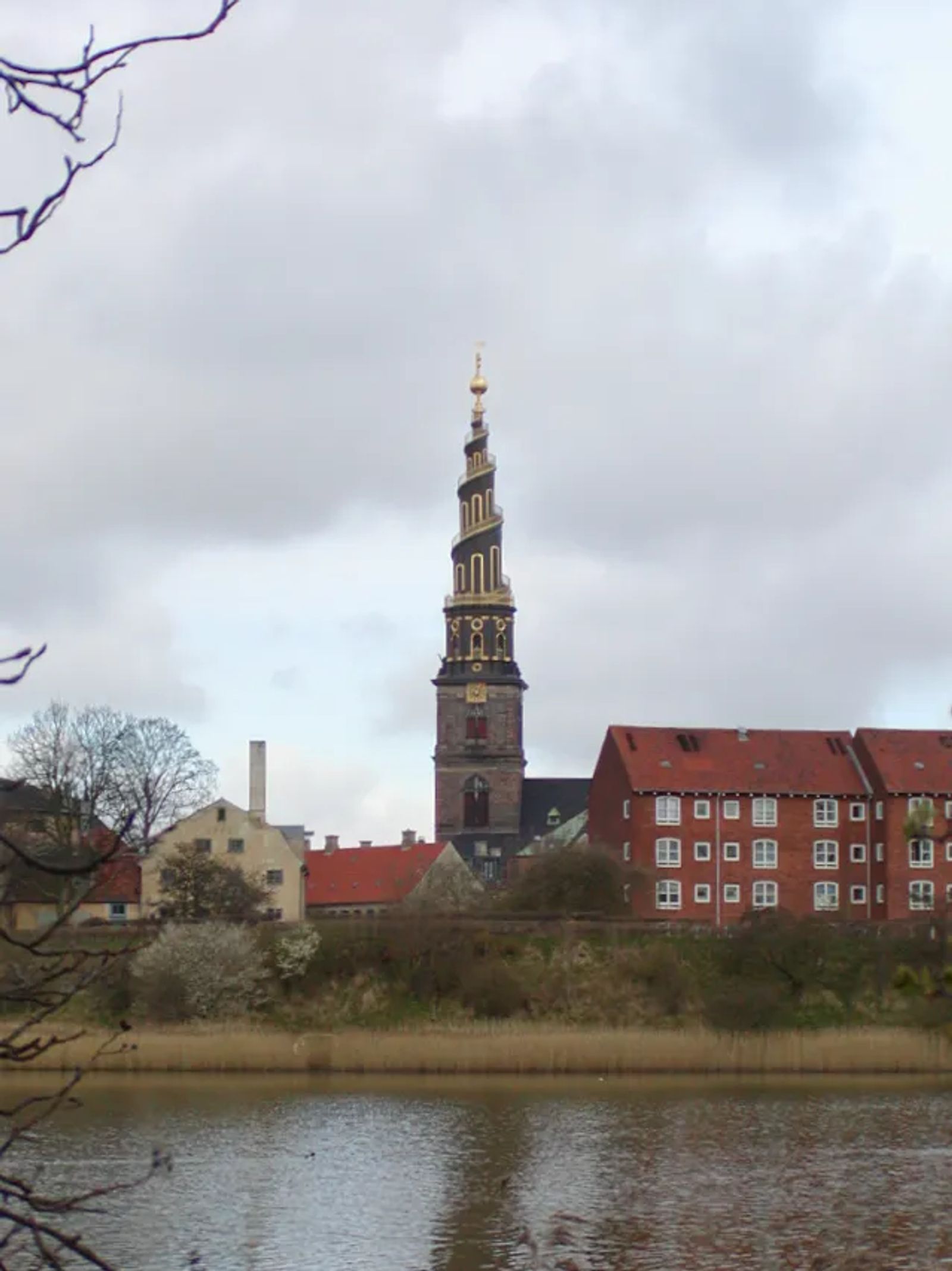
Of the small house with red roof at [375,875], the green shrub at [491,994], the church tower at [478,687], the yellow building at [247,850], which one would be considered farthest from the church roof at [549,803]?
the green shrub at [491,994]

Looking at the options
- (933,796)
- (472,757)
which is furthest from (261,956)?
(472,757)

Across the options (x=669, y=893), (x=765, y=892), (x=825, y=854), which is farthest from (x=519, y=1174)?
(x=825, y=854)

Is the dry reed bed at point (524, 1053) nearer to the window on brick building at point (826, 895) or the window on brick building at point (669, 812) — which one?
the window on brick building at point (669, 812)

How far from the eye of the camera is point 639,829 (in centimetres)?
8425

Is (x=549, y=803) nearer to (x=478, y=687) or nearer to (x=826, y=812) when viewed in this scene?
(x=478, y=687)

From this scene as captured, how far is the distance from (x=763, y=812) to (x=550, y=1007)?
23040 millimetres

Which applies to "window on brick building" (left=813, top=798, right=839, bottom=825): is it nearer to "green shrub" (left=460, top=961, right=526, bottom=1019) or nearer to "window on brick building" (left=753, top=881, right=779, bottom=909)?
"window on brick building" (left=753, top=881, right=779, bottom=909)

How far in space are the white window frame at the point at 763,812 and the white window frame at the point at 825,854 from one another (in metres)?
2.11

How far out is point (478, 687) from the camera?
498ft

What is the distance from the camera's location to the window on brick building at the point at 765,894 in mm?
84812

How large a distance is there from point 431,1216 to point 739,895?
5381cm

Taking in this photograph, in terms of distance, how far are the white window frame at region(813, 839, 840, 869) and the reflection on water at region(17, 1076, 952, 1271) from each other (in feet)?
110

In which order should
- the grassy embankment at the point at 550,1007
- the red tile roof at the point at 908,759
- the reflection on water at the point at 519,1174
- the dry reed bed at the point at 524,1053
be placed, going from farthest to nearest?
the red tile roof at the point at 908,759, the grassy embankment at the point at 550,1007, the dry reed bed at the point at 524,1053, the reflection on water at the point at 519,1174

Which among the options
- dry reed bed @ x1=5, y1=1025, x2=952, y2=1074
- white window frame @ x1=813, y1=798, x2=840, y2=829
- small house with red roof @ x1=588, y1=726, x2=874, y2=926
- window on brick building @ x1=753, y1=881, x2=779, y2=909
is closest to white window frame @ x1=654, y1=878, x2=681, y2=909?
small house with red roof @ x1=588, y1=726, x2=874, y2=926
